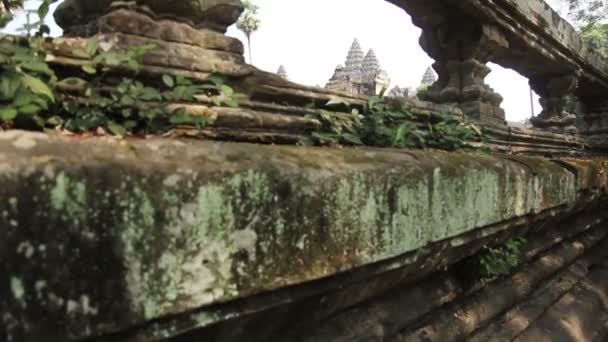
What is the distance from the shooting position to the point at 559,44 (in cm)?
337

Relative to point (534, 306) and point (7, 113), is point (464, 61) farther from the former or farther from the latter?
point (7, 113)

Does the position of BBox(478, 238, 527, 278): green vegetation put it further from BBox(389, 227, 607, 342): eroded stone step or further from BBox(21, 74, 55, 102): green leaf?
BBox(21, 74, 55, 102): green leaf

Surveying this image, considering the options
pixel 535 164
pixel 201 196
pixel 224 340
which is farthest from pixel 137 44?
pixel 535 164

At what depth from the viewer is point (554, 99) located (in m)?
4.00

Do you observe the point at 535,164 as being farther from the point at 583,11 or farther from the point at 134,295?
the point at 583,11

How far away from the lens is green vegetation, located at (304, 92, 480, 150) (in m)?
1.37

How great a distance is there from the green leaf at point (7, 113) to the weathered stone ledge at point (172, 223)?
0.17 ft

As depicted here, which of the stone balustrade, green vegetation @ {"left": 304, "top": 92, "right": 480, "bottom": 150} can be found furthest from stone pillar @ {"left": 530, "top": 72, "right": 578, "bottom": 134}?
green vegetation @ {"left": 304, "top": 92, "right": 480, "bottom": 150}

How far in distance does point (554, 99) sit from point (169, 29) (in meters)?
3.69

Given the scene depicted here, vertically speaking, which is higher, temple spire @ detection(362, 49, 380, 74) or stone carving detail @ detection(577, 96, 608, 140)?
temple spire @ detection(362, 49, 380, 74)

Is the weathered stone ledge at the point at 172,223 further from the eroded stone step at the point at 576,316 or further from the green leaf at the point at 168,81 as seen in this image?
the eroded stone step at the point at 576,316

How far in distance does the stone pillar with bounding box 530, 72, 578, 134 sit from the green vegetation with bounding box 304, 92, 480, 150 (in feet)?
7.91

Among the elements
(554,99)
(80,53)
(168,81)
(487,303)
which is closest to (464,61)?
(487,303)

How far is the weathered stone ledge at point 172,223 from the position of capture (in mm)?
558
